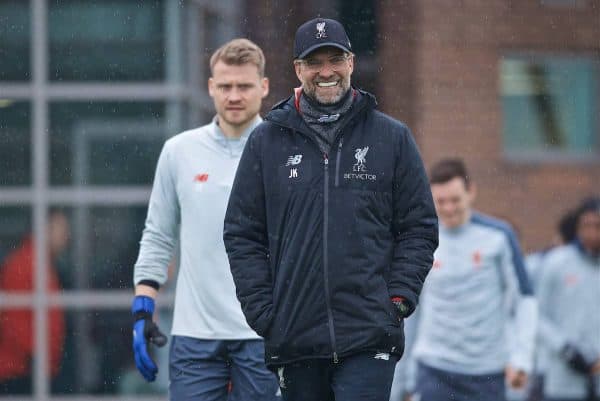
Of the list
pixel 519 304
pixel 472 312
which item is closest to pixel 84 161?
pixel 472 312

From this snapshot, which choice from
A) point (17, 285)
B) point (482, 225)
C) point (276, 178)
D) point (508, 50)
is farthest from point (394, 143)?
point (508, 50)

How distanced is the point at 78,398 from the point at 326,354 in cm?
848

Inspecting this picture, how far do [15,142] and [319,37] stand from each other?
8.61m

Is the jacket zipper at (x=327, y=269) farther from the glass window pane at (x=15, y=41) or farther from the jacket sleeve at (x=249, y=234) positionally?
the glass window pane at (x=15, y=41)

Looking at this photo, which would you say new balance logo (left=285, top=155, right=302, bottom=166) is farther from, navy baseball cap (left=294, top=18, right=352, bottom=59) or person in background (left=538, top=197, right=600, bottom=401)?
person in background (left=538, top=197, right=600, bottom=401)

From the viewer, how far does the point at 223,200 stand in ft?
22.7

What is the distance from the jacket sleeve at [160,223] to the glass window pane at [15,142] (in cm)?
693

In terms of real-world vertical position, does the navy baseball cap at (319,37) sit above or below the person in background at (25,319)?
above

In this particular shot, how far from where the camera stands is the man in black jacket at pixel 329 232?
5633mm

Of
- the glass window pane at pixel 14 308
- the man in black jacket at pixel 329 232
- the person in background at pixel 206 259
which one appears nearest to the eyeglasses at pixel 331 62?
→ the man in black jacket at pixel 329 232

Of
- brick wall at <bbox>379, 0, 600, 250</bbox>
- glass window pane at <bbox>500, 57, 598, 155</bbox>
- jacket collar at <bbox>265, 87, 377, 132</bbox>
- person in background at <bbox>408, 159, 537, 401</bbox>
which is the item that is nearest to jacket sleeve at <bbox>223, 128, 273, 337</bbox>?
jacket collar at <bbox>265, 87, 377, 132</bbox>

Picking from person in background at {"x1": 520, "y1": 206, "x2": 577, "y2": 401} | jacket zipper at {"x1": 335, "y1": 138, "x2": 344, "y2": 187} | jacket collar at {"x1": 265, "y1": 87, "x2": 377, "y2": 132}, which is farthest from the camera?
person in background at {"x1": 520, "y1": 206, "x2": 577, "y2": 401}

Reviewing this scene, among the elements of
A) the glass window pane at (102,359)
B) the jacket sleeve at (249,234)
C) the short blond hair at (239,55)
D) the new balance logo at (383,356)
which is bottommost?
the glass window pane at (102,359)

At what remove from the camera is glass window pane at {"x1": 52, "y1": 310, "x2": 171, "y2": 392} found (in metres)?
13.8
